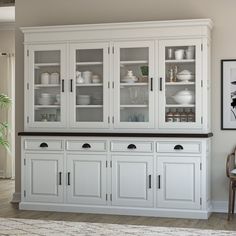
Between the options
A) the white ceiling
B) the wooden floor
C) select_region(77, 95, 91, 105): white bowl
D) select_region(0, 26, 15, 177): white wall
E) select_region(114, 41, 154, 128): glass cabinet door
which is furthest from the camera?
select_region(0, 26, 15, 177): white wall

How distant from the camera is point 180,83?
601 centimetres

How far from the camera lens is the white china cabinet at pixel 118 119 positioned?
5.89 metres

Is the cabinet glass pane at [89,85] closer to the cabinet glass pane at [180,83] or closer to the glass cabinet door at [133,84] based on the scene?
the glass cabinet door at [133,84]

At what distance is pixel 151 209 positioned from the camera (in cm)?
597

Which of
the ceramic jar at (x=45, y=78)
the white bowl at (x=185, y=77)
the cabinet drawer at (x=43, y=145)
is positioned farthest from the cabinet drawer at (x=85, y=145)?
the white bowl at (x=185, y=77)

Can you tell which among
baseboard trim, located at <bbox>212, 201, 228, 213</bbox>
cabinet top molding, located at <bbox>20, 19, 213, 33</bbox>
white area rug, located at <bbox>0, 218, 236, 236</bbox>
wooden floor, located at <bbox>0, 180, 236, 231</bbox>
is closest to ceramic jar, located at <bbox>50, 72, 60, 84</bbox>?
cabinet top molding, located at <bbox>20, 19, 213, 33</bbox>

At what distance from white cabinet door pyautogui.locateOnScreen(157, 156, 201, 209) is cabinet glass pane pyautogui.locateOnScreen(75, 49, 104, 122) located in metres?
0.99

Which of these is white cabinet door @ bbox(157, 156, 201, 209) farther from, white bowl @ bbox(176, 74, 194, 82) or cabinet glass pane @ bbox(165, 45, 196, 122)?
white bowl @ bbox(176, 74, 194, 82)

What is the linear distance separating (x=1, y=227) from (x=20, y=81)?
2257mm

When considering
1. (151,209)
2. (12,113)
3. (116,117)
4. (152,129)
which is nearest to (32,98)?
(116,117)

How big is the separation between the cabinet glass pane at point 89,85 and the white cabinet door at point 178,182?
3.23 ft

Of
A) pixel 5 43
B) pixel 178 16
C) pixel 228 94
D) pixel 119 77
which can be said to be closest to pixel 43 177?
pixel 119 77

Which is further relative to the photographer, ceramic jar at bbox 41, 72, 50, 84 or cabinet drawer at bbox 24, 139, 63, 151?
ceramic jar at bbox 41, 72, 50, 84

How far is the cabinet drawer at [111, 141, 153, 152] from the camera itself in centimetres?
597
